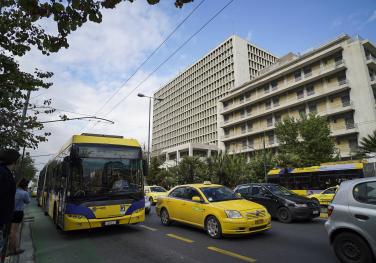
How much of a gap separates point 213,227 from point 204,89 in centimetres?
8941

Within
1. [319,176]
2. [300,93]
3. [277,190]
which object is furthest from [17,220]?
[300,93]

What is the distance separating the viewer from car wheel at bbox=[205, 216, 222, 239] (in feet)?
25.0

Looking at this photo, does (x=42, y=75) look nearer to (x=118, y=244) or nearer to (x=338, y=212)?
(x=118, y=244)

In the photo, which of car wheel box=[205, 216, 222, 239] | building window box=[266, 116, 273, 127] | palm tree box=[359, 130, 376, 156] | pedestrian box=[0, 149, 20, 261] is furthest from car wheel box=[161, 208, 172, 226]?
building window box=[266, 116, 273, 127]

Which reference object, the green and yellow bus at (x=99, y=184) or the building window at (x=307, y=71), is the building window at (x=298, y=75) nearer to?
the building window at (x=307, y=71)

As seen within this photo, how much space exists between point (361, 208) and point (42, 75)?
34.0ft

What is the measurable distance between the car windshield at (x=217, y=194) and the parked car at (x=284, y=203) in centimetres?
302

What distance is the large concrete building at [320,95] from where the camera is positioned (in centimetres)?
3797

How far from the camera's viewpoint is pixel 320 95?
42.4 m

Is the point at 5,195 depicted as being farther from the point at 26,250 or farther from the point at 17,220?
the point at 26,250

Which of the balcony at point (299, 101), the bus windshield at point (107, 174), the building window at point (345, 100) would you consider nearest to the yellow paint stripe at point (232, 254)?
the bus windshield at point (107, 174)

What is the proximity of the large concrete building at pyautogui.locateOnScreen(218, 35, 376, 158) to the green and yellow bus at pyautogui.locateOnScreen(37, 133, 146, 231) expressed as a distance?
30.0 meters

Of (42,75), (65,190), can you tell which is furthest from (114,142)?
(42,75)

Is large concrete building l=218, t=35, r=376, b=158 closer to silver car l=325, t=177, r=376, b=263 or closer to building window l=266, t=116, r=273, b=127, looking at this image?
building window l=266, t=116, r=273, b=127
